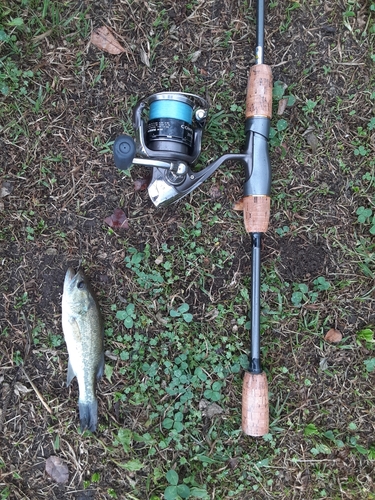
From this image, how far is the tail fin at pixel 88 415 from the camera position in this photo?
9.75ft

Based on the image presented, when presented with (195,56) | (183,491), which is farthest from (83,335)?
(195,56)

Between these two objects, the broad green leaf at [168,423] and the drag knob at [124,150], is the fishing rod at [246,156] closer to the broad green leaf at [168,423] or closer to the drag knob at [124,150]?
the drag knob at [124,150]

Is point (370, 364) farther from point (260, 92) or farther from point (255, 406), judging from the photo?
point (260, 92)

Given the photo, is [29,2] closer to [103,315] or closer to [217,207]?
[217,207]

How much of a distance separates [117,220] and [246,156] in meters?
0.99

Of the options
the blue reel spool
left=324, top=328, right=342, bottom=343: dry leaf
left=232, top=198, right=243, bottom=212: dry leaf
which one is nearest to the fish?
the blue reel spool

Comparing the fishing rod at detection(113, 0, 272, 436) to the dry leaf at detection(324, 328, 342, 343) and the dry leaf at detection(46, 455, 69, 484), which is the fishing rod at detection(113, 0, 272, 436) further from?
the dry leaf at detection(46, 455, 69, 484)

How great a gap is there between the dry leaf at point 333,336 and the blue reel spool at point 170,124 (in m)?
1.61

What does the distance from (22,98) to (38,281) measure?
50.3 inches

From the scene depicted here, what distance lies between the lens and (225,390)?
3.11 meters

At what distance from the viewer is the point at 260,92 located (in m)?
2.88

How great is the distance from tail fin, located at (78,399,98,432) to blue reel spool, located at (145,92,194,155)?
68.2 inches

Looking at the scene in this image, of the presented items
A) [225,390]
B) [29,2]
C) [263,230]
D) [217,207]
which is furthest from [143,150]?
[225,390]

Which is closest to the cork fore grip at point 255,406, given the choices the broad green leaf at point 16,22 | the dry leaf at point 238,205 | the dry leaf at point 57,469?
the dry leaf at point 238,205
